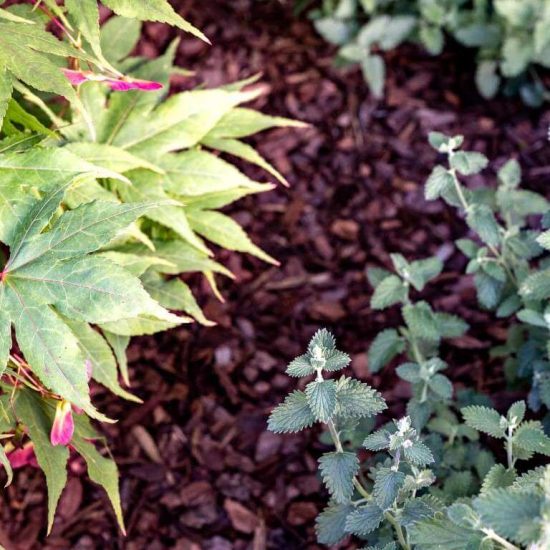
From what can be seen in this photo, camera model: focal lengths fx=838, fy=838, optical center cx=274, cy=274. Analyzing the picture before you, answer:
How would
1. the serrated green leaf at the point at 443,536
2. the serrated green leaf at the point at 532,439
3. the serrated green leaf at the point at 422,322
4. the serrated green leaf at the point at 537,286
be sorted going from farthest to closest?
the serrated green leaf at the point at 422,322 → the serrated green leaf at the point at 537,286 → the serrated green leaf at the point at 532,439 → the serrated green leaf at the point at 443,536

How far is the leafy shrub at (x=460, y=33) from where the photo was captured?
2.91 meters

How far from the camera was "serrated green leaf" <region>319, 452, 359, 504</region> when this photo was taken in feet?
5.02

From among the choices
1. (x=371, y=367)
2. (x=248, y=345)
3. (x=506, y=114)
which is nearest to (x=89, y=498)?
(x=248, y=345)

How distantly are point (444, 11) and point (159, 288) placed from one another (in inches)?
67.7

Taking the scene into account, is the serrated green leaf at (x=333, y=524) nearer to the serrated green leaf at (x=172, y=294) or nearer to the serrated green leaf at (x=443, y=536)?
the serrated green leaf at (x=443, y=536)

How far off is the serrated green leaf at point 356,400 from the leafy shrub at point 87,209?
0.32 m

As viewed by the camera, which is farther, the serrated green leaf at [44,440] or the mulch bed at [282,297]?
the mulch bed at [282,297]

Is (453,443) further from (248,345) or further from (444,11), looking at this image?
(444,11)

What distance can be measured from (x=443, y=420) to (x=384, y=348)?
0.23 metres

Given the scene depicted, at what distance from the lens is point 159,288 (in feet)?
6.63

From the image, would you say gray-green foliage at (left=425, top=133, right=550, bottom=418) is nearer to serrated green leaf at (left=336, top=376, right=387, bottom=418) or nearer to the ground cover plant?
the ground cover plant

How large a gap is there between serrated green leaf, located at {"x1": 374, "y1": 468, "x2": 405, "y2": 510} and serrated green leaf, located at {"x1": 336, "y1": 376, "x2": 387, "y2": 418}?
12 cm

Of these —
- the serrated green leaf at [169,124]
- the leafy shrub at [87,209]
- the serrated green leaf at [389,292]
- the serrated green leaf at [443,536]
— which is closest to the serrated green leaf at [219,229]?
the leafy shrub at [87,209]

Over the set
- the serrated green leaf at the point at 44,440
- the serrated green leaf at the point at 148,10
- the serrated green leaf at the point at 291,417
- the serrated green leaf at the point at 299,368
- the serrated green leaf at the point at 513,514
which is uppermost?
the serrated green leaf at the point at 148,10
